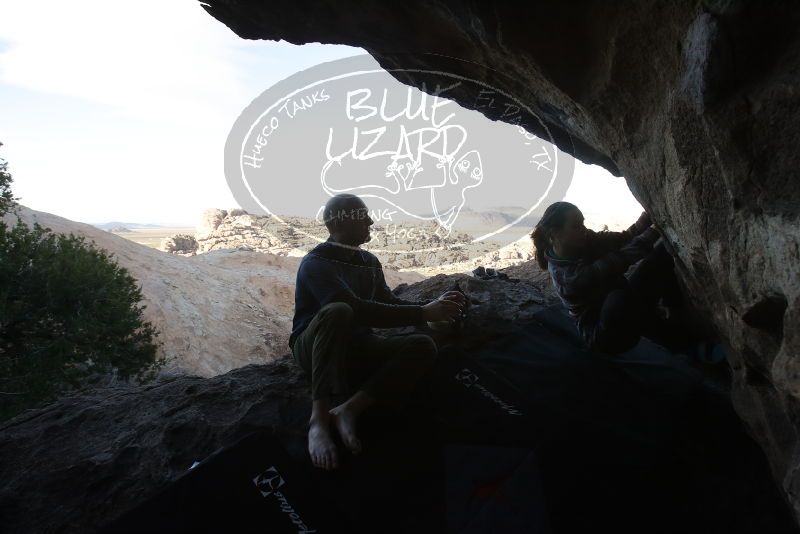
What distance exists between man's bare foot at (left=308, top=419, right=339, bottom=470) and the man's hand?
104cm

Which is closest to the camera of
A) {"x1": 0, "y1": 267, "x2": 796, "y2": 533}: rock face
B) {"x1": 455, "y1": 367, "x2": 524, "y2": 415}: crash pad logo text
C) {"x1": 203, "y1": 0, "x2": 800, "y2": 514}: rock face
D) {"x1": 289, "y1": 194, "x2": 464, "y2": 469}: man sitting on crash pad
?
{"x1": 203, "y1": 0, "x2": 800, "y2": 514}: rock face

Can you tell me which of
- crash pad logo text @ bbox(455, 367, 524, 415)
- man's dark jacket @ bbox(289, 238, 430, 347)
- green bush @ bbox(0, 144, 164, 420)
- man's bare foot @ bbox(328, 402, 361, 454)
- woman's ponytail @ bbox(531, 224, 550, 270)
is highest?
woman's ponytail @ bbox(531, 224, 550, 270)

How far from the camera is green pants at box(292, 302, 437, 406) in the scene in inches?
135

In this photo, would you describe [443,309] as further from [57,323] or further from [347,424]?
[57,323]

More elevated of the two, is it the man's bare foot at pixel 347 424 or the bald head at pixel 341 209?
the bald head at pixel 341 209

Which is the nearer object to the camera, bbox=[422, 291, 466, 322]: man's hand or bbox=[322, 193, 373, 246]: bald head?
bbox=[322, 193, 373, 246]: bald head

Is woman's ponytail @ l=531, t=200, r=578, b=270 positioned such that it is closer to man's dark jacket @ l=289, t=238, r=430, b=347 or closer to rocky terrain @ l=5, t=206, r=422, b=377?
man's dark jacket @ l=289, t=238, r=430, b=347

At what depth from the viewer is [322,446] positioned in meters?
3.26

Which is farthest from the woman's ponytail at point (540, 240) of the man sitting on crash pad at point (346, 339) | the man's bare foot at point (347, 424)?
the man's bare foot at point (347, 424)

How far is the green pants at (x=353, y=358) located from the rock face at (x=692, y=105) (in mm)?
1882

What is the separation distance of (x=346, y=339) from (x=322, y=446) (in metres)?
0.71

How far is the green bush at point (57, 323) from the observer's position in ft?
34.5

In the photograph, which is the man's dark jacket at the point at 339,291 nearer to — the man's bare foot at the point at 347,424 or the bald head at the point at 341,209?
the bald head at the point at 341,209

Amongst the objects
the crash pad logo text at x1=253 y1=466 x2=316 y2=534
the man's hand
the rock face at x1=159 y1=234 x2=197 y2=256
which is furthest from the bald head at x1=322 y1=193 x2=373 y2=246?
the rock face at x1=159 y1=234 x2=197 y2=256
